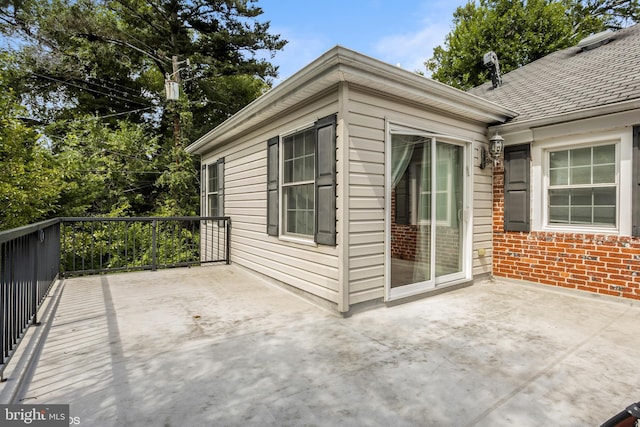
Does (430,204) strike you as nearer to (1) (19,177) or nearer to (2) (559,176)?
(2) (559,176)

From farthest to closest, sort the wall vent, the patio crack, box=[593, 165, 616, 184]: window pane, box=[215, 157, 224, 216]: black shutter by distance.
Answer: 1. box=[215, 157, 224, 216]: black shutter
2. the wall vent
3. box=[593, 165, 616, 184]: window pane
4. the patio crack

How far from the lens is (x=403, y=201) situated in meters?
4.93

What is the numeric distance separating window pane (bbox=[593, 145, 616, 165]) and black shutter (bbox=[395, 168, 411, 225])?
219cm

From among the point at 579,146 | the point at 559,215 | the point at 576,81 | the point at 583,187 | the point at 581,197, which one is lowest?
the point at 559,215

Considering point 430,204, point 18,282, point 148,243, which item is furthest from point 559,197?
point 148,243

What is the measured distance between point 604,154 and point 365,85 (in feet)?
9.75

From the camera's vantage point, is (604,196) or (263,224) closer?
(604,196)

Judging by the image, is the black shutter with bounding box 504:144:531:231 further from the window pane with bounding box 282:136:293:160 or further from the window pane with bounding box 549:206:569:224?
the window pane with bounding box 282:136:293:160

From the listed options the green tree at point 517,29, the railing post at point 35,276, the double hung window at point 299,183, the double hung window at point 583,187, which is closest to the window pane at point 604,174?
the double hung window at point 583,187

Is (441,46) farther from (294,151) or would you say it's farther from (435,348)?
(435,348)

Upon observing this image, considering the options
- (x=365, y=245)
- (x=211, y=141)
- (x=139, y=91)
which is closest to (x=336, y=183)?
(x=365, y=245)

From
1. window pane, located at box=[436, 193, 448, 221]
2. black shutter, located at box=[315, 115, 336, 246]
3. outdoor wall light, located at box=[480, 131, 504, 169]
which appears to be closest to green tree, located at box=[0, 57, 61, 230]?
black shutter, located at box=[315, 115, 336, 246]

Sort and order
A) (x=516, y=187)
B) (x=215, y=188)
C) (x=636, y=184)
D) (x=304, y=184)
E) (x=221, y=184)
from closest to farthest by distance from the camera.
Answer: (x=636, y=184)
(x=304, y=184)
(x=516, y=187)
(x=221, y=184)
(x=215, y=188)

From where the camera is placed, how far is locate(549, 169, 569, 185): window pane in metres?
4.23
